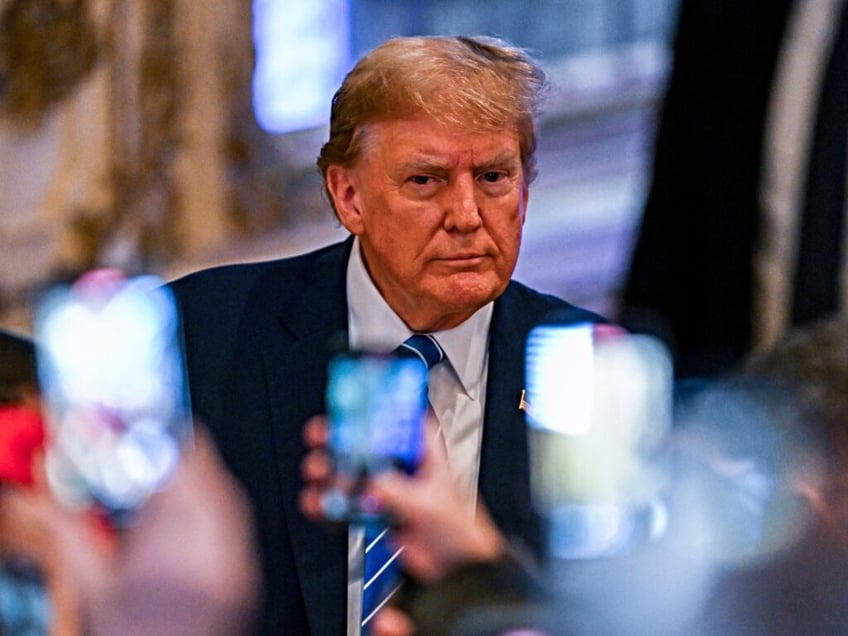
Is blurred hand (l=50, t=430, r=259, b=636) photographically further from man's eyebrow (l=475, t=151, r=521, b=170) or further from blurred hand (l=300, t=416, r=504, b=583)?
man's eyebrow (l=475, t=151, r=521, b=170)

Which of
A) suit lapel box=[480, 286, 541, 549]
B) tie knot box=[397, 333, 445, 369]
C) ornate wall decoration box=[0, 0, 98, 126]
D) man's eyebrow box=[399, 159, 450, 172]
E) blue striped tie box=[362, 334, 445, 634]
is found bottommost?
blue striped tie box=[362, 334, 445, 634]

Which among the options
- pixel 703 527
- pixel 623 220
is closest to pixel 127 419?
pixel 703 527

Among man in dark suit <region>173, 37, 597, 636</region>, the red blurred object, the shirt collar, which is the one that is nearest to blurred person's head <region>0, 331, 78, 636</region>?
the red blurred object

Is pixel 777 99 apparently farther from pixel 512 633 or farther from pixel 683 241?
pixel 512 633

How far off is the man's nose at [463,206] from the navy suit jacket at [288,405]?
0.11m

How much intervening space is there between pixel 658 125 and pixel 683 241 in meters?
0.14

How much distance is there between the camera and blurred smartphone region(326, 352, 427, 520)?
94 centimetres

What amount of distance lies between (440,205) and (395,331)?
0.11 meters

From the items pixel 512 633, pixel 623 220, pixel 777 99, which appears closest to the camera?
pixel 512 633

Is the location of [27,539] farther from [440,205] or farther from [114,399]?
[440,205]

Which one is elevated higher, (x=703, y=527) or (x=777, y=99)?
(x=777, y=99)

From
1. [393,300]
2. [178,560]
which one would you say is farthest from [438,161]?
[178,560]

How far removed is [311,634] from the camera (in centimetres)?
98

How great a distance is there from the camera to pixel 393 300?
102 centimetres
